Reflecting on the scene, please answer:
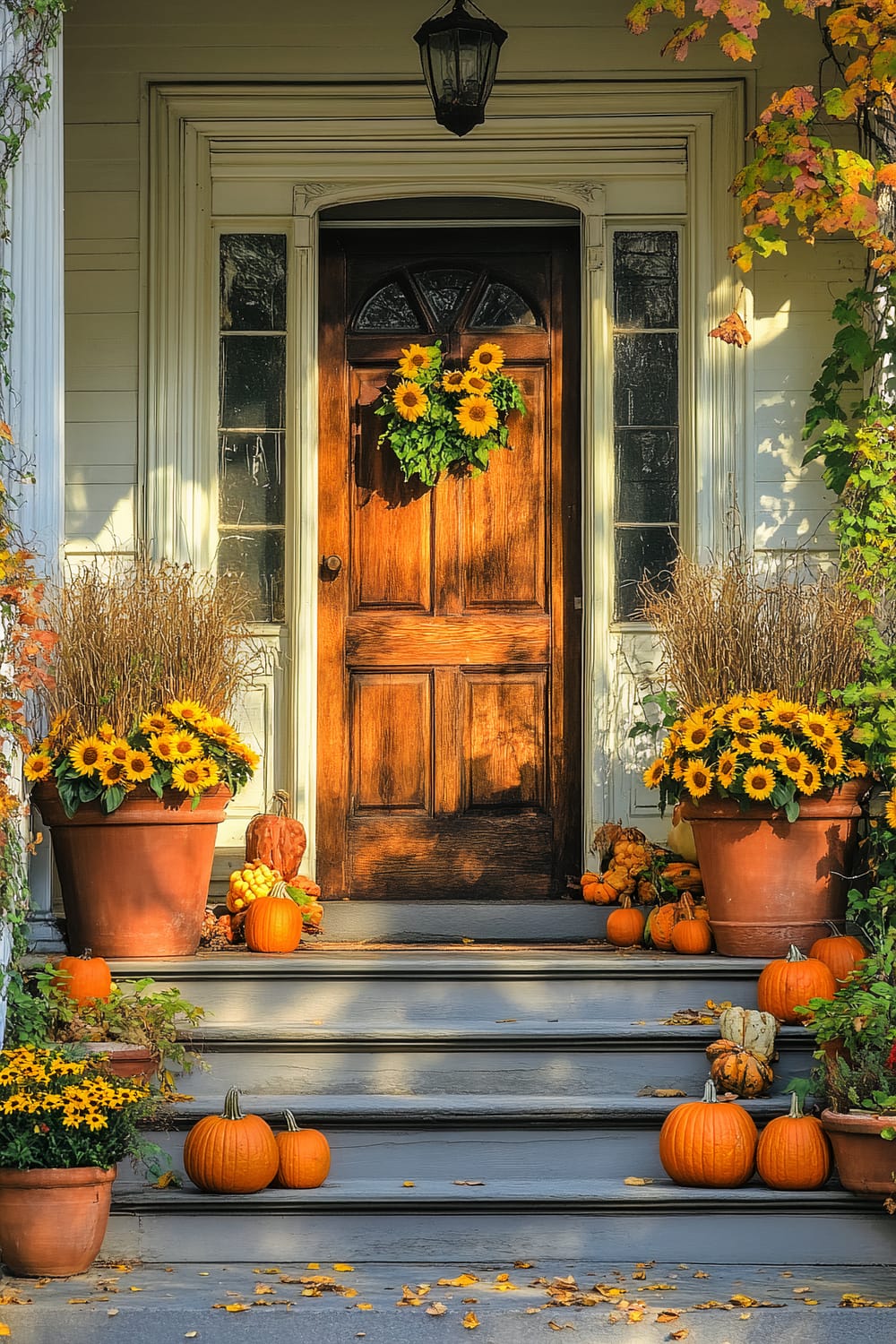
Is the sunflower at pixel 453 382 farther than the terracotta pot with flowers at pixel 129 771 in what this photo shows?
Yes

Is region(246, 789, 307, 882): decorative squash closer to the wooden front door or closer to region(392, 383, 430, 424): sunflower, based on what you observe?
the wooden front door

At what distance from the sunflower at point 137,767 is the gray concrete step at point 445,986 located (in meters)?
0.55

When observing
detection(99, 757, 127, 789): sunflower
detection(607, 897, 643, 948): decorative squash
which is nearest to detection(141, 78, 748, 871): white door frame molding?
detection(607, 897, 643, 948): decorative squash

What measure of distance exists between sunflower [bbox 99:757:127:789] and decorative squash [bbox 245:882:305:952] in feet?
2.45

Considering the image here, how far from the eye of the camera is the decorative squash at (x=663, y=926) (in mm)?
5086

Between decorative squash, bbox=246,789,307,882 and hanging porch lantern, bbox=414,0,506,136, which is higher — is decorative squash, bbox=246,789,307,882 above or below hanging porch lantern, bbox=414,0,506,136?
below

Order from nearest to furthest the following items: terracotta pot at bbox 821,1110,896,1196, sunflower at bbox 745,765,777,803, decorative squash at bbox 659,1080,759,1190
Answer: terracotta pot at bbox 821,1110,896,1196, decorative squash at bbox 659,1080,759,1190, sunflower at bbox 745,765,777,803

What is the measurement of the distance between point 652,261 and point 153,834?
3.02 m

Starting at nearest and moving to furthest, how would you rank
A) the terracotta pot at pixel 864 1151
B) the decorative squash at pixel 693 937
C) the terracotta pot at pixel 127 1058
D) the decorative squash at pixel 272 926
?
the terracotta pot at pixel 864 1151, the terracotta pot at pixel 127 1058, the decorative squash at pixel 693 937, the decorative squash at pixel 272 926

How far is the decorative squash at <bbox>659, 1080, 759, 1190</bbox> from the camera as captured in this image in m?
3.95

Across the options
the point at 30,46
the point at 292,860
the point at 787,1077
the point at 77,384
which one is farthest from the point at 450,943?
the point at 30,46

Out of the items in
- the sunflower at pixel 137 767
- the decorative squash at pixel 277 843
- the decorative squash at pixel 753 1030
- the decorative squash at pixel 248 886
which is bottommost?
the decorative squash at pixel 753 1030

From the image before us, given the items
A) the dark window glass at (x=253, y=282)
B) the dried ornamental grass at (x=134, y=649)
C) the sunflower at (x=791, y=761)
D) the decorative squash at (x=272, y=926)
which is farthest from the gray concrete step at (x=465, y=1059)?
the dark window glass at (x=253, y=282)

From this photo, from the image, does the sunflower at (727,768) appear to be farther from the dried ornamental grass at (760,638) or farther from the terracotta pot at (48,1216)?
the terracotta pot at (48,1216)
